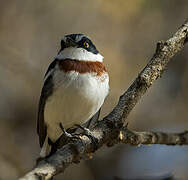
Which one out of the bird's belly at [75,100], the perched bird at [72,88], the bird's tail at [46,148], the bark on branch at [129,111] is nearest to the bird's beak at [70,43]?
the perched bird at [72,88]

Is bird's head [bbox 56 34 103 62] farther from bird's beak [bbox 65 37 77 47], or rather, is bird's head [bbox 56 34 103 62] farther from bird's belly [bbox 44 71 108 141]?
bird's belly [bbox 44 71 108 141]

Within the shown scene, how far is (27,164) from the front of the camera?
6.70m

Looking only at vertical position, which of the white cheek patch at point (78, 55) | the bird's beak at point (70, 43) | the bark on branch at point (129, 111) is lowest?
the bark on branch at point (129, 111)

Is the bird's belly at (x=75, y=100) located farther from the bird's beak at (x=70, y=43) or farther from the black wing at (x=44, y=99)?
the bird's beak at (x=70, y=43)

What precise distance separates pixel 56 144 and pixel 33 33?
8.42 feet

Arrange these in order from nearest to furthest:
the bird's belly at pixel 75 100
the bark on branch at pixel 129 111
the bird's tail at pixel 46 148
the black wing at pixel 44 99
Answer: the bark on branch at pixel 129 111
the bird's belly at pixel 75 100
the black wing at pixel 44 99
the bird's tail at pixel 46 148

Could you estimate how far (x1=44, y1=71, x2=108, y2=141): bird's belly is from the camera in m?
4.61

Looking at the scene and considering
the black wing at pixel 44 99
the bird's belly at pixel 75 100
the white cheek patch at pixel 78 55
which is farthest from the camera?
the white cheek patch at pixel 78 55

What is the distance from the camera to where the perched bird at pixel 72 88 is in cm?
463

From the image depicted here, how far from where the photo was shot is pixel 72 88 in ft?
15.1

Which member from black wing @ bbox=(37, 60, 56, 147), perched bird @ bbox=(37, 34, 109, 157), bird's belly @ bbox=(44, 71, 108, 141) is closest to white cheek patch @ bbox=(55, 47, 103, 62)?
perched bird @ bbox=(37, 34, 109, 157)

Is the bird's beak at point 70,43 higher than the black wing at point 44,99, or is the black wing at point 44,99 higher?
the bird's beak at point 70,43

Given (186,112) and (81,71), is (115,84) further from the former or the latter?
(81,71)

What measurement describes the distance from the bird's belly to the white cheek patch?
1.20 ft
